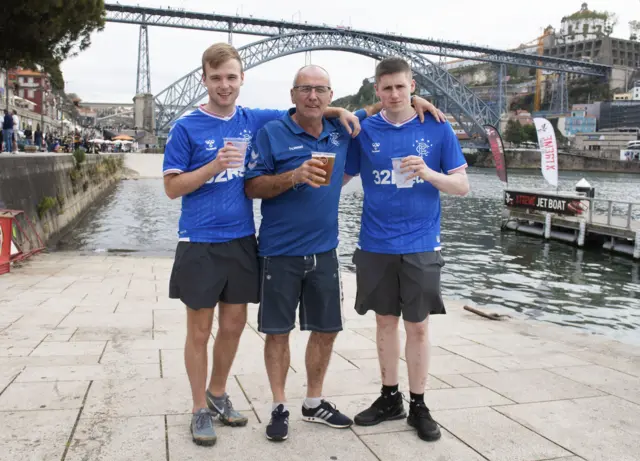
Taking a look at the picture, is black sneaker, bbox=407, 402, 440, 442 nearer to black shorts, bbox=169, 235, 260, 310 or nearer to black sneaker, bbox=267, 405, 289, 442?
black sneaker, bbox=267, 405, 289, 442

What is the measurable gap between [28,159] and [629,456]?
10401mm

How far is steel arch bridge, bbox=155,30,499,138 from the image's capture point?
51113 millimetres

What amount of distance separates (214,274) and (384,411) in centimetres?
92

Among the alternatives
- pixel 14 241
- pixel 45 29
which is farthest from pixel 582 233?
pixel 45 29

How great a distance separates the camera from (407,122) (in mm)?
2479

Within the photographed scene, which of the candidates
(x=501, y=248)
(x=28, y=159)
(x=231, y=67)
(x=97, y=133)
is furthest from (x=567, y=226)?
(x=97, y=133)

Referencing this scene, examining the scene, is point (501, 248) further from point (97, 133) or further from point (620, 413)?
point (97, 133)

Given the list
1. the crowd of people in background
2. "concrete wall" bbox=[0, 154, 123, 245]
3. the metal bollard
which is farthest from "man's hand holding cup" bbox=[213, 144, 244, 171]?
the crowd of people in background

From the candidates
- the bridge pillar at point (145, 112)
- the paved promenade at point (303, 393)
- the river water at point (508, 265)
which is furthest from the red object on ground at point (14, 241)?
the bridge pillar at point (145, 112)

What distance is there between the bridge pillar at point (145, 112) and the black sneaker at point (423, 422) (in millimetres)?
54920

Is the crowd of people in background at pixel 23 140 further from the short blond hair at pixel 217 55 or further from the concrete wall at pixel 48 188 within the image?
the short blond hair at pixel 217 55

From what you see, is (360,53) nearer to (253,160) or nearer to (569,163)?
(569,163)

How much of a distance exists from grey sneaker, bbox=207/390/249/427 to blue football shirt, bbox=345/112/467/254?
845 millimetres

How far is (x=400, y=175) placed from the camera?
2355 mm
